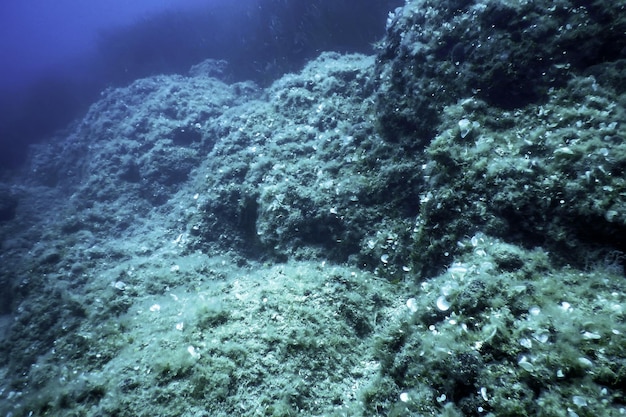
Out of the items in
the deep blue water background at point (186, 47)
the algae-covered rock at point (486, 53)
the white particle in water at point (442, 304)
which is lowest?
the white particle in water at point (442, 304)

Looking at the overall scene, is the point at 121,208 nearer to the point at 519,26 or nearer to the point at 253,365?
the point at 253,365

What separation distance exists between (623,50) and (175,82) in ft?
55.1

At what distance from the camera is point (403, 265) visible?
15.8 ft

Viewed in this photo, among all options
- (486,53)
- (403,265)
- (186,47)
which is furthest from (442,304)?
(186,47)

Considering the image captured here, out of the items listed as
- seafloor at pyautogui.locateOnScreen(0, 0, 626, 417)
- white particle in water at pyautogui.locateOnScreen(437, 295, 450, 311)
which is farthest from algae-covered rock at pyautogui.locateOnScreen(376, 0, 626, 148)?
white particle in water at pyautogui.locateOnScreen(437, 295, 450, 311)

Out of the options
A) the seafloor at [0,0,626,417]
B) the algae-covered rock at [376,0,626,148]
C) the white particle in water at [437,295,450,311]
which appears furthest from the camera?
the algae-covered rock at [376,0,626,148]

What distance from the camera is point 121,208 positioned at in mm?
11781

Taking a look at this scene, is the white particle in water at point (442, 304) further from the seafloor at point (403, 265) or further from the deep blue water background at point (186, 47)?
the deep blue water background at point (186, 47)

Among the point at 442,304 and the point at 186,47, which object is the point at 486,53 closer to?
the point at 442,304

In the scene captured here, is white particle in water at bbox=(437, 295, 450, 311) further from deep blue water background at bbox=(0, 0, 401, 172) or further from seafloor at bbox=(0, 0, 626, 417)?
deep blue water background at bbox=(0, 0, 401, 172)

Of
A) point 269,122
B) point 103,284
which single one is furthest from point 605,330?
point 269,122

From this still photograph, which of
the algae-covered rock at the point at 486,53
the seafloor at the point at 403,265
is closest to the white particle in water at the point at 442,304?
the seafloor at the point at 403,265

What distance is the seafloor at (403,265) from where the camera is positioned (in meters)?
2.77

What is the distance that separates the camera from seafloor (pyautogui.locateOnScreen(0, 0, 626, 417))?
2770 millimetres
